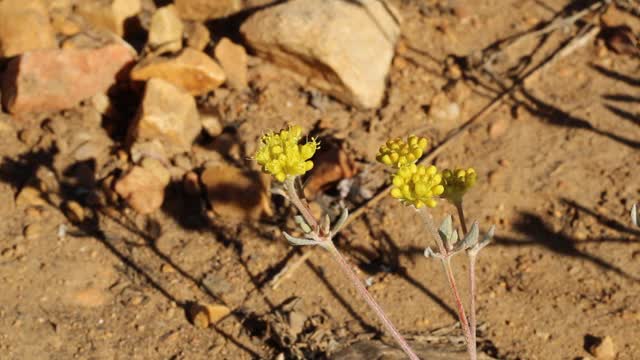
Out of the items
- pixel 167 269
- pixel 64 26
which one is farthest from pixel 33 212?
pixel 64 26

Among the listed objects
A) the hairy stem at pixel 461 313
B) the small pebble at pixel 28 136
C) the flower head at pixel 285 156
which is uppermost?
the flower head at pixel 285 156

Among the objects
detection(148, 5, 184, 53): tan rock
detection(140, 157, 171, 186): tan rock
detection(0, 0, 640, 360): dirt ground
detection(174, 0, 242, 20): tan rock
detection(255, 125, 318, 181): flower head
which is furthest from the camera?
detection(174, 0, 242, 20): tan rock

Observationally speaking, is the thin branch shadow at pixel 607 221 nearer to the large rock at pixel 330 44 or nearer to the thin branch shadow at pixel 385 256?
the thin branch shadow at pixel 385 256

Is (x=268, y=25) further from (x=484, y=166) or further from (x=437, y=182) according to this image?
(x=437, y=182)

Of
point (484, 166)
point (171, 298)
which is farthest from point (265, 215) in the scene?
point (484, 166)

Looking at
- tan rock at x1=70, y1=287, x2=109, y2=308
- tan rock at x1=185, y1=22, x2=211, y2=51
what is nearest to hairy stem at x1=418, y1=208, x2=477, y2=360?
tan rock at x1=70, y1=287, x2=109, y2=308

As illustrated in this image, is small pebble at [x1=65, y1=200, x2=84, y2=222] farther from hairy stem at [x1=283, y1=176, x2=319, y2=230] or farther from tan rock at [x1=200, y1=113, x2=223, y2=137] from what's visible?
hairy stem at [x1=283, y1=176, x2=319, y2=230]

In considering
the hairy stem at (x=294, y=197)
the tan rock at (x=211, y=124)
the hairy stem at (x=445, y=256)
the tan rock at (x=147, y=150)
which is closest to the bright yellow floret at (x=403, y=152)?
the hairy stem at (x=445, y=256)
